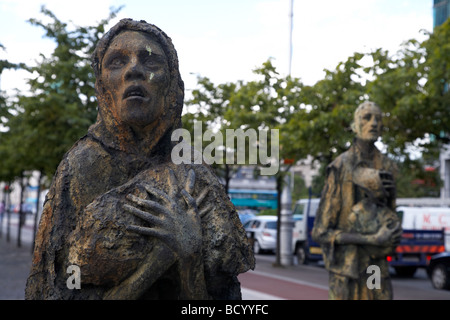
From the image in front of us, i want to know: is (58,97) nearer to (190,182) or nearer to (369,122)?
(369,122)

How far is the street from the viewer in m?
11.6

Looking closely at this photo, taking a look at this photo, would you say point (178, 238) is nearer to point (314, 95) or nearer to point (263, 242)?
point (314, 95)

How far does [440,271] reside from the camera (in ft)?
46.3

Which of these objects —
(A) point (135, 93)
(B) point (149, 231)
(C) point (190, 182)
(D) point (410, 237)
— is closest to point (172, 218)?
(B) point (149, 231)

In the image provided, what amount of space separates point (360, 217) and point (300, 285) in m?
8.29

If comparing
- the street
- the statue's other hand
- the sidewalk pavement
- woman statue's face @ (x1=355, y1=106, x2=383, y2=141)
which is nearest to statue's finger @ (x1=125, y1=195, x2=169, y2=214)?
the statue's other hand

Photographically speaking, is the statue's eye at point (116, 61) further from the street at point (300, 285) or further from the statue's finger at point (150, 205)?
the street at point (300, 285)

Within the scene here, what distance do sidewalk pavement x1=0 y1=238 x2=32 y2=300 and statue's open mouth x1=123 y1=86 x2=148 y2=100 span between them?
335 inches

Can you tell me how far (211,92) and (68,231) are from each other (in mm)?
A: 15117

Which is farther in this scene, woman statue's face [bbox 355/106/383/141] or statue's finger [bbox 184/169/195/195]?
woman statue's face [bbox 355/106/383/141]

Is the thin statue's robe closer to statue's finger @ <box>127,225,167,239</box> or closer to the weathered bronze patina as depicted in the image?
the weathered bronze patina

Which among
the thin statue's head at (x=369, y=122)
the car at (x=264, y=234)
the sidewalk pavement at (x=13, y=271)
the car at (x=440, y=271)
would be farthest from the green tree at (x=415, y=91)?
the car at (x=264, y=234)

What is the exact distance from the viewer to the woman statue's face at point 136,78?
8.21 ft
